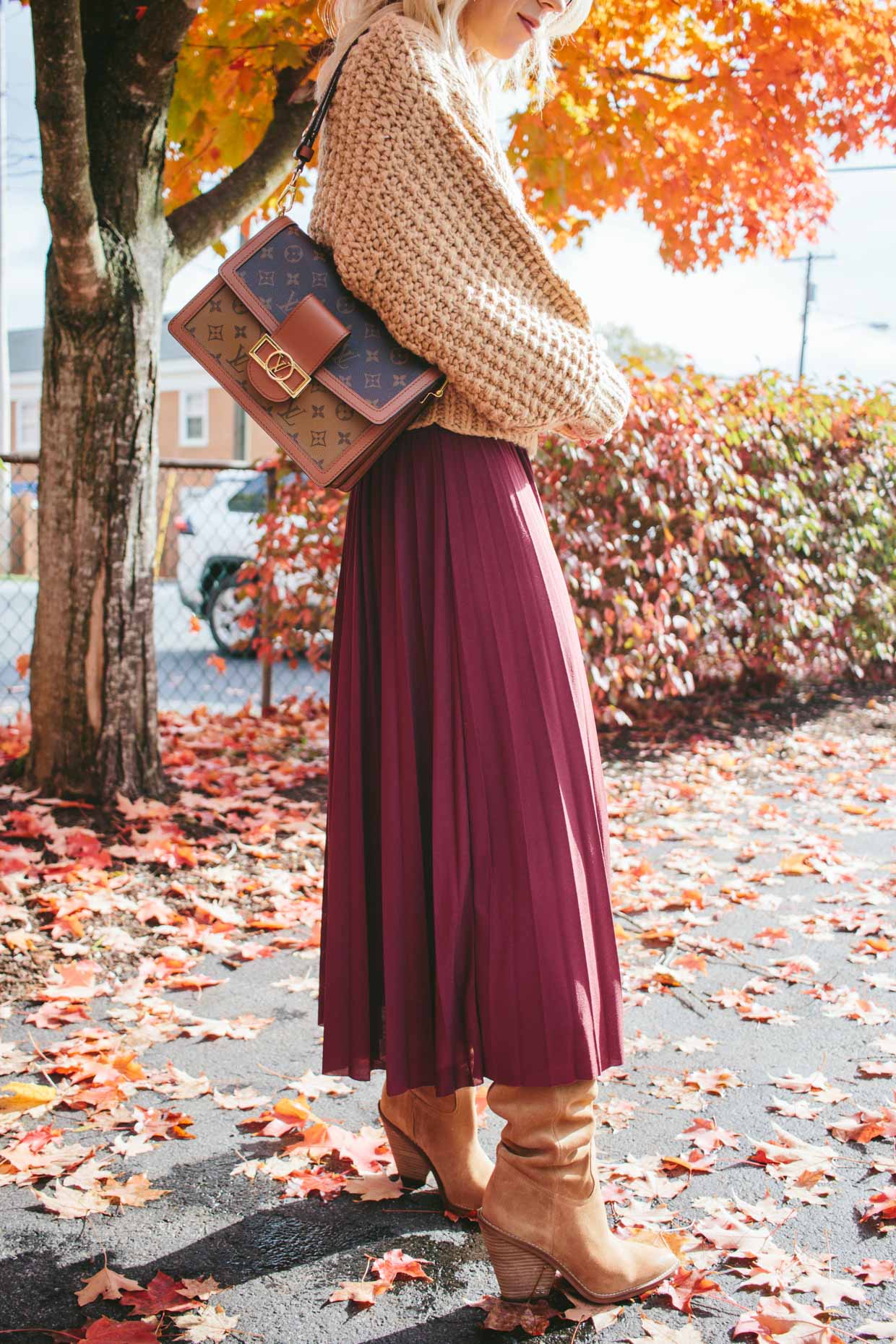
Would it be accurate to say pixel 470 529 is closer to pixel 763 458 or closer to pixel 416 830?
pixel 416 830

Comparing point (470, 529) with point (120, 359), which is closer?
point (470, 529)

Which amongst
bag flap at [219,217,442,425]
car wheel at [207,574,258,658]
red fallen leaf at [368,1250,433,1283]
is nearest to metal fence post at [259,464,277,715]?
car wheel at [207,574,258,658]

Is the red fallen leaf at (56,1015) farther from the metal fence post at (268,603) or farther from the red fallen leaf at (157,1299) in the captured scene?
the metal fence post at (268,603)

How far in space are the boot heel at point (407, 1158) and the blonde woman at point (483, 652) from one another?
0.28m

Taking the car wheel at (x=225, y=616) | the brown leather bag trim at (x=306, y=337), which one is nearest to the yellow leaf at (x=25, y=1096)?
the brown leather bag trim at (x=306, y=337)

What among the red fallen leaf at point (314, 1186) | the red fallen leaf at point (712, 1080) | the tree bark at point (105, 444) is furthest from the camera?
the tree bark at point (105, 444)

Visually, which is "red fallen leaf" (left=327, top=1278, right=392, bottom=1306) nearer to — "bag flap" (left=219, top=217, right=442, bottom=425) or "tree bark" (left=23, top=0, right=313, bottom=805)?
"bag flap" (left=219, top=217, right=442, bottom=425)

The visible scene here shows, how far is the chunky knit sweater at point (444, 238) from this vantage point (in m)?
1.54

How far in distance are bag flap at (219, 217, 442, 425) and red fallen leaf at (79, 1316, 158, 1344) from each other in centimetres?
136

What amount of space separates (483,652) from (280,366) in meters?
0.52

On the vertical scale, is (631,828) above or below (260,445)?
below

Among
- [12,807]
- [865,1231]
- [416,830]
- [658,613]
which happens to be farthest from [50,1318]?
[658,613]

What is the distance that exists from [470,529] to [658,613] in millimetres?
4577

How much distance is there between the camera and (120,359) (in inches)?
153
